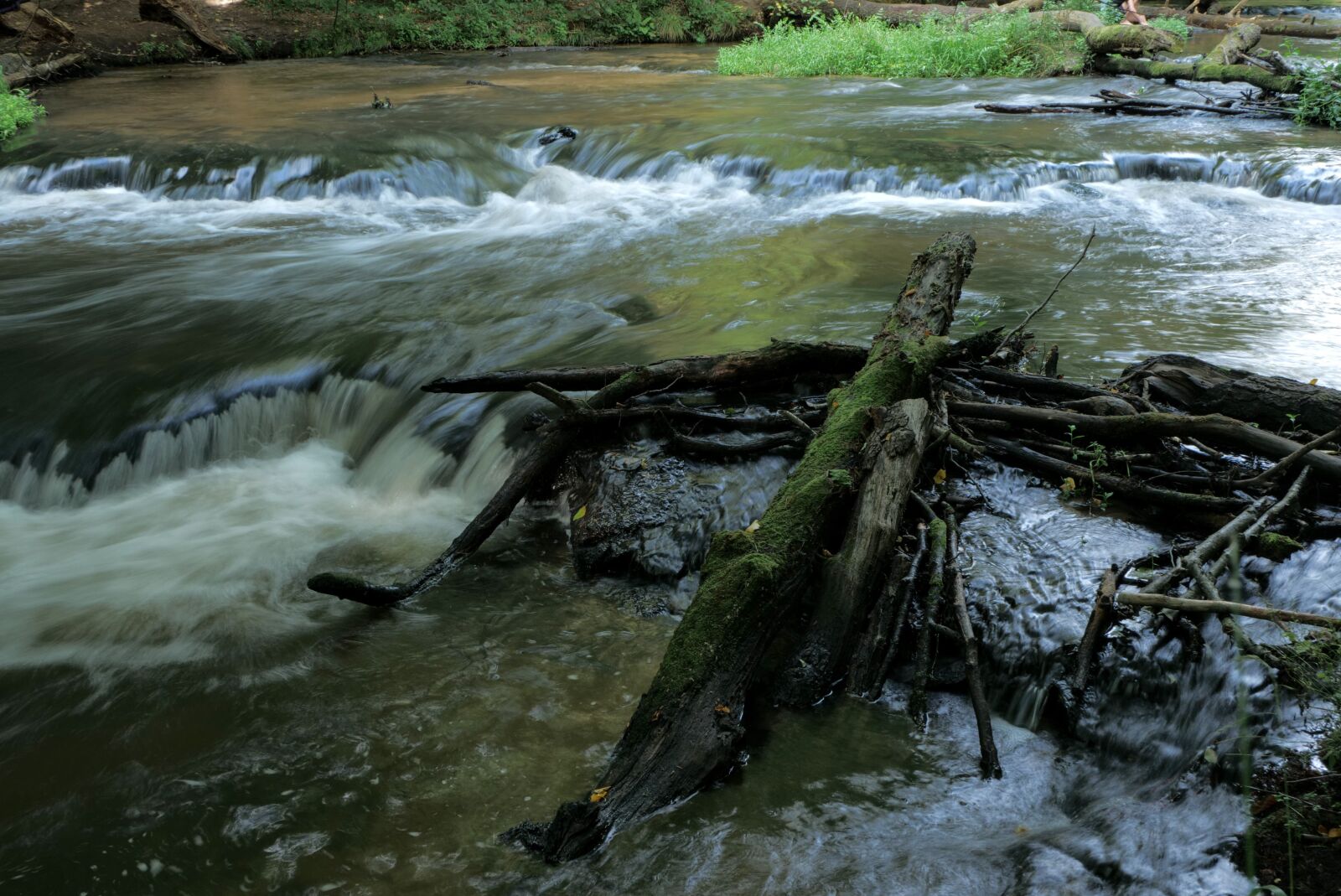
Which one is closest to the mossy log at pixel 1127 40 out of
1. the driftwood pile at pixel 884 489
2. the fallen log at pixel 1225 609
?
the driftwood pile at pixel 884 489

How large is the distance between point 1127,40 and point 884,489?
591 inches

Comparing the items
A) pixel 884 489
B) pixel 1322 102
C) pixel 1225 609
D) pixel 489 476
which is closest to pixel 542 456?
pixel 489 476

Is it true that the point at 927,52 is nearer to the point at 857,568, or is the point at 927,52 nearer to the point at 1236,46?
the point at 1236,46

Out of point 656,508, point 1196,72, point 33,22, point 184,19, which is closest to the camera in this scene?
point 656,508

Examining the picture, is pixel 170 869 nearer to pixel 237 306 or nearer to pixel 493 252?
pixel 237 306

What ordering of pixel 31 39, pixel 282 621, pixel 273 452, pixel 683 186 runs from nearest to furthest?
Answer: 1. pixel 282 621
2. pixel 273 452
3. pixel 683 186
4. pixel 31 39

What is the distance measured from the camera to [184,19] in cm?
2072

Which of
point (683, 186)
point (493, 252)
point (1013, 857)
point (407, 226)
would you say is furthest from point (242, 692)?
point (683, 186)

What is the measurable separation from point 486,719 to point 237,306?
222 inches

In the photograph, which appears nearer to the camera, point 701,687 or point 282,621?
point 701,687

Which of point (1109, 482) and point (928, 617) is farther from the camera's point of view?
point (1109, 482)

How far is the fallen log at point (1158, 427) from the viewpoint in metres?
3.88

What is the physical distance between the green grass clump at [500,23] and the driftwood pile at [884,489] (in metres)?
20.9

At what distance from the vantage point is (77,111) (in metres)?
15.7
